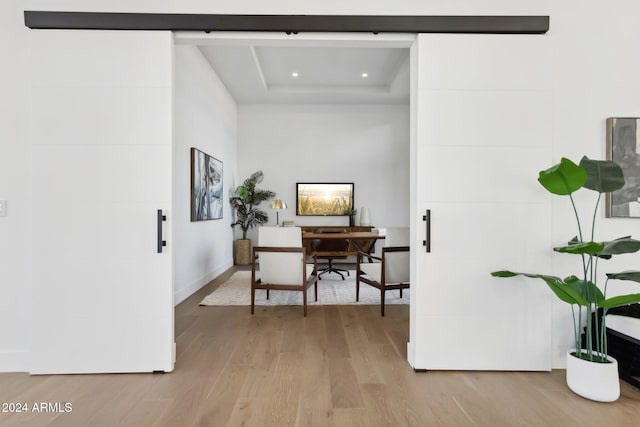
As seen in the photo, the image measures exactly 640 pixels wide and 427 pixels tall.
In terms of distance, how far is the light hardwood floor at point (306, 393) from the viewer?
1.81 metres

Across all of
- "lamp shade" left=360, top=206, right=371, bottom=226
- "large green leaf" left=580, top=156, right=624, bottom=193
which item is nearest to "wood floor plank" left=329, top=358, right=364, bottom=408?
"large green leaf" left=580, top=156, right=624, bottom=193

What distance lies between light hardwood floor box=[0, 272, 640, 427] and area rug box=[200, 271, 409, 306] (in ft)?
3.87

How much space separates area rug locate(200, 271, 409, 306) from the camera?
4.05 meters

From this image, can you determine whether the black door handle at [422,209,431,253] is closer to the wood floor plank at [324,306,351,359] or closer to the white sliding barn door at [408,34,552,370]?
the white sliding barn door at [408,34,552,370]

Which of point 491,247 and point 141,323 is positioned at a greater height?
point 491,247

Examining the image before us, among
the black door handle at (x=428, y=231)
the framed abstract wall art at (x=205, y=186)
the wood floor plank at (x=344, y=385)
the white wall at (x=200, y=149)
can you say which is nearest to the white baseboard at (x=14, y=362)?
the white wall at (x=200, y=149)

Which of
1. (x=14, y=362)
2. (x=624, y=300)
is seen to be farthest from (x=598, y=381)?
(x=14, y=362)

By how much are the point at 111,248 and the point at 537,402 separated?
3.00 m

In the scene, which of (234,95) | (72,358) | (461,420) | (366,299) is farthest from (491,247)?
(234,95)

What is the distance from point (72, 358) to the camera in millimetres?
2287

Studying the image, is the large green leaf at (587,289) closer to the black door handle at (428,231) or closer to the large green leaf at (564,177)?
the large green leaf at (564,177)

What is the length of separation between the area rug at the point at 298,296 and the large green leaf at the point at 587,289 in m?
2.19

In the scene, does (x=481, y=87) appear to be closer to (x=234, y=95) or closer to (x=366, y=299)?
(x=366, y=299)

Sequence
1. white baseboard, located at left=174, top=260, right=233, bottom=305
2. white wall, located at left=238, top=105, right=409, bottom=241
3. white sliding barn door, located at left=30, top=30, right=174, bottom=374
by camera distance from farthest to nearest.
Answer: white wall, located at left=238, top=105, right=409, bottom=241 → white baseboard, located at left=174, top=260, right=233, bottom=305 → white sliding barn door, located at left=30, top=30, right=174, bottom=374
